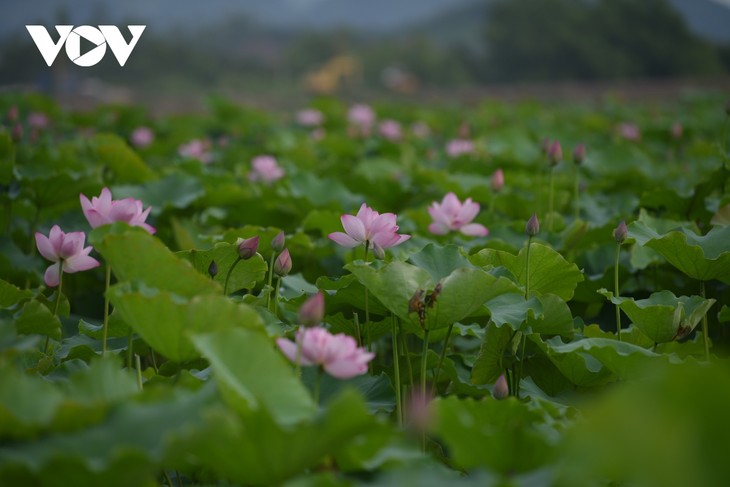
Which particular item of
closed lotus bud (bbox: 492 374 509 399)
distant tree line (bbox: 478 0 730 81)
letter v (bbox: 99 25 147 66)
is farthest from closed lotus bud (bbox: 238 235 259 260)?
distant tree line (bbox: 478 0 730 81)

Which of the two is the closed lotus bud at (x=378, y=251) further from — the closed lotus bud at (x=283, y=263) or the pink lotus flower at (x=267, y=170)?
the pink lotus flower at (x=267, y=170)

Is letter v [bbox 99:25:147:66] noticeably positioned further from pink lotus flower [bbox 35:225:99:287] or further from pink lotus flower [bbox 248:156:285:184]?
pink lotus flower [bbox 35:225:99:287]

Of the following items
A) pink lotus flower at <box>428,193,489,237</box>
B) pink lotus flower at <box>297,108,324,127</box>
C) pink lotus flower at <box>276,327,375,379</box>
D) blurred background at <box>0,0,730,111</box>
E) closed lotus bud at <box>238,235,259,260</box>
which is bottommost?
blurred background at <box>0,0,730,111</box>

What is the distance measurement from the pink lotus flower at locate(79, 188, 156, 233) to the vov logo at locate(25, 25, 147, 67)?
1.27 meters

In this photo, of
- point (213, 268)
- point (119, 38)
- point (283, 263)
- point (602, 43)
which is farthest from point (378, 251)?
point (602, 43)

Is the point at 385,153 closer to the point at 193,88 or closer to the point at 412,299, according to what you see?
the point at 412,299

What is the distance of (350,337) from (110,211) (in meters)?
0.45

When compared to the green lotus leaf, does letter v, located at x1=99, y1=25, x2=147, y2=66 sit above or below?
above

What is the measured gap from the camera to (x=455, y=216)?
1.73 metres

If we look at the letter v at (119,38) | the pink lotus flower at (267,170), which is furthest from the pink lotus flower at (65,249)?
the pink lotus flower at (267,170)

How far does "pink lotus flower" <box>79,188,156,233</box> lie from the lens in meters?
1.20

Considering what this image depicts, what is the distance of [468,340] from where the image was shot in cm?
192

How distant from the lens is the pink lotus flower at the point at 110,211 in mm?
1195

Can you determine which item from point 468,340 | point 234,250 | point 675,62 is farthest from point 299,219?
point 675,62
